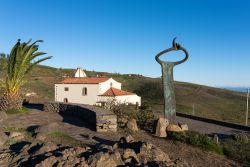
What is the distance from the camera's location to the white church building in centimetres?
4569

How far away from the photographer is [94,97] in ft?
152

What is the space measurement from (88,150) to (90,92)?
122 feet

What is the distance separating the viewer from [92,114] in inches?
666

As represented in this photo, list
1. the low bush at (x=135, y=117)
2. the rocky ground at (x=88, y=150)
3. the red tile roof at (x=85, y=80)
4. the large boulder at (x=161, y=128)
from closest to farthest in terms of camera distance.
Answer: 1. the rocky ground at (x=88, y=150)
2. the large boulder at (x=161, y=128)
3. the low bush at (x=135, y=117)
4. the red tile roof at (x=85, y=80)

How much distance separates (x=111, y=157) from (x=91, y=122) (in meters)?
8.79

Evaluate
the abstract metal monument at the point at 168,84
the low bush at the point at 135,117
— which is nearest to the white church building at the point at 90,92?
the low bush at the point at 135,117

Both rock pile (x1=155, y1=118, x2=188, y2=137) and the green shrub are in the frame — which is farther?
rock pile (x1=155, y1=118, x2=188, y2=137)

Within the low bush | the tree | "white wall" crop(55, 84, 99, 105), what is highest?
the tree

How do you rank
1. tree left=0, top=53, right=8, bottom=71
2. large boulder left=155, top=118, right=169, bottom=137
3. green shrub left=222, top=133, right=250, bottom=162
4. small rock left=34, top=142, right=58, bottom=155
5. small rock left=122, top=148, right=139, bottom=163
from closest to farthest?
small rock left=122, top=148, right=139, bottom=163, small rock left=34, top=142, right=58, bottom=155, green shrub left=222, top=133, right=250, bottom=162, large boulder left=155, top=118, right=169, bottom=137, tree left=0, top=53, right=8, bottom=71

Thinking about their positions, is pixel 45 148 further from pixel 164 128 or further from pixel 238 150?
pixel 238 150

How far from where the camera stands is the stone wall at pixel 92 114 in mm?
15125

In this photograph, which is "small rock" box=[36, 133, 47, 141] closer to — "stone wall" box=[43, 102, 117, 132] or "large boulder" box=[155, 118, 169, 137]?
"stone wall" box=[43, 102, 117, 132]

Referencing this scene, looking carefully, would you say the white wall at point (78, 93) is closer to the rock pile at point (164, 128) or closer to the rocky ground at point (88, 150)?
the rocky ground at point (88, 150)

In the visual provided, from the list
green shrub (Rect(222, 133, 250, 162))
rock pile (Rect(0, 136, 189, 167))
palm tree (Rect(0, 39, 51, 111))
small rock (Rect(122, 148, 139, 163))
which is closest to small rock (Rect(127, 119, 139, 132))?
green shrub (Rect(222, 133, 250, 162))
